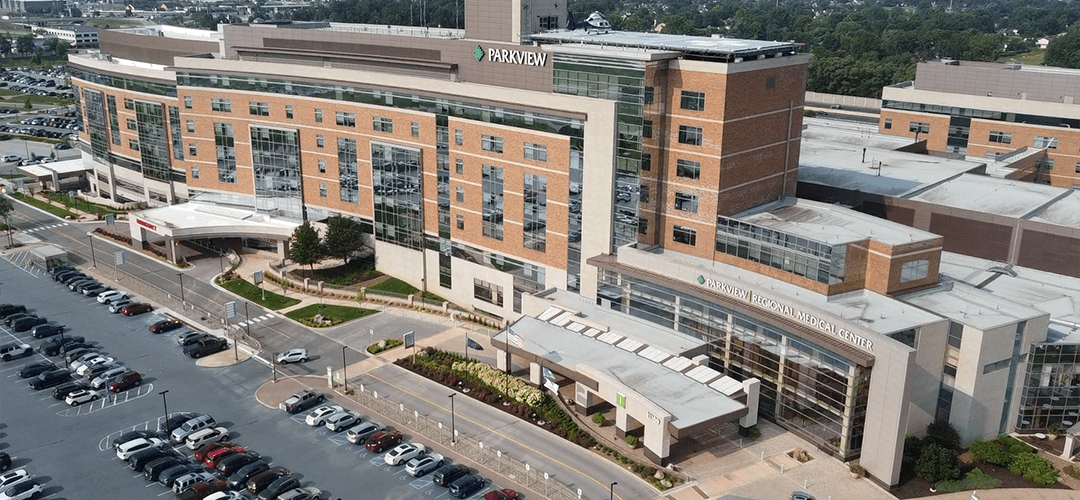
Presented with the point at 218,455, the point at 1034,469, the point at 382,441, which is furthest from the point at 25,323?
the point at 1034,469

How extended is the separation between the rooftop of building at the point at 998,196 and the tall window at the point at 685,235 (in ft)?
97.2

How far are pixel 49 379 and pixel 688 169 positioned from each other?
63.9m

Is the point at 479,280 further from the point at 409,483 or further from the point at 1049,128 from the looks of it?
the point at 1049,128

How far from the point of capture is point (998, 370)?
71.2 meters

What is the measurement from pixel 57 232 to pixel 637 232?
3669 inches

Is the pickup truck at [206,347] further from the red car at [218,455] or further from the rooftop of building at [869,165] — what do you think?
the rooftop of building at [869,165]

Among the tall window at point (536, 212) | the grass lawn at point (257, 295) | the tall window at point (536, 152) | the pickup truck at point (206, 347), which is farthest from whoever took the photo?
the grass lawn at point (257, 295)

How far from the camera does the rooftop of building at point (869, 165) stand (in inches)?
4085

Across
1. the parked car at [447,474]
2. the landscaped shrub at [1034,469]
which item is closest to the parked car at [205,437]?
the parked car at [447,474]

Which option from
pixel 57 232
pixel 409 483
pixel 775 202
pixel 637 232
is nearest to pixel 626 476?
pixel 409 483

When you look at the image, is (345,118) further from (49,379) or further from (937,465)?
(937,465)

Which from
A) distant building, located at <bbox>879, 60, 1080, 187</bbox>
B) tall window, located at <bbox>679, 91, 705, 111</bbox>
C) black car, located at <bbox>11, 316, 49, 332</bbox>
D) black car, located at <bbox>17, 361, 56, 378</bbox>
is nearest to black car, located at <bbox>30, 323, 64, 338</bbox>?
black car, located at <bbox>11, 316, 49, 332</bbox>

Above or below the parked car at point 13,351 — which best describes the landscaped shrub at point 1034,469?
above

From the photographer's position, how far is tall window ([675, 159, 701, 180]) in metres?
83.9
